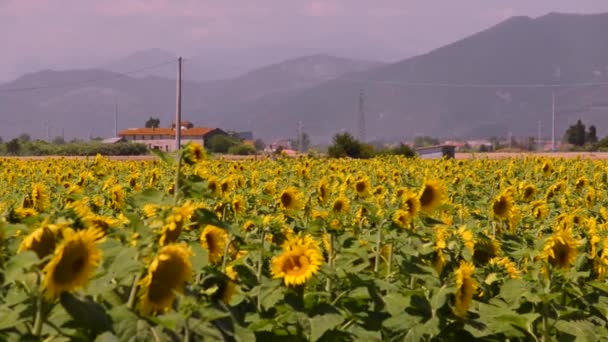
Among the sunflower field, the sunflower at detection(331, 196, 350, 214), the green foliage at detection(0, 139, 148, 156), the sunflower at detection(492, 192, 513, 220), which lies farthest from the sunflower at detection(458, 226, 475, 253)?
the green foliage at detection(0, 139, 148, 156)

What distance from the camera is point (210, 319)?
8.32 feet

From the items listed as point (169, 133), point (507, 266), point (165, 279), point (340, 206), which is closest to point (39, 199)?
point (340, 206)

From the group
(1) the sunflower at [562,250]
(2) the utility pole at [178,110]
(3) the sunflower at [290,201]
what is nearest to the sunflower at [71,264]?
(1) the sunflower at [562,250]

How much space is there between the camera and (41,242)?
236 cm

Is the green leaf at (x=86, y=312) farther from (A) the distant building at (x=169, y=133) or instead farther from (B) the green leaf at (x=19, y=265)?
A: (A) the distant building at (x=169, y=133)

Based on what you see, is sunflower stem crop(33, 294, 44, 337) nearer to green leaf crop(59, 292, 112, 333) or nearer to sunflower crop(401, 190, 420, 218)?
green leaf crop(59, 292, 112, 333)

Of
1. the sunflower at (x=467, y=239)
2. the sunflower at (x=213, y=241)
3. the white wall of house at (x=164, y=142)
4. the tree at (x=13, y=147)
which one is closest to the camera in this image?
the white wall of house at (x=164, y=142)

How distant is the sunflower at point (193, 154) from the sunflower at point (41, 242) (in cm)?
85

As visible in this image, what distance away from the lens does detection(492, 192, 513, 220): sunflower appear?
20.9 feet

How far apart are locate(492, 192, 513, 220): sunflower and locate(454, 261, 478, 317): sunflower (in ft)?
8.81

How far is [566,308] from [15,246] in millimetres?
2387

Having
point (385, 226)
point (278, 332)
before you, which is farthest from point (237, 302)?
point (385, 226)

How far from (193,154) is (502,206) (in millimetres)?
3687

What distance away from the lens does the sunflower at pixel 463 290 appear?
147 inches
